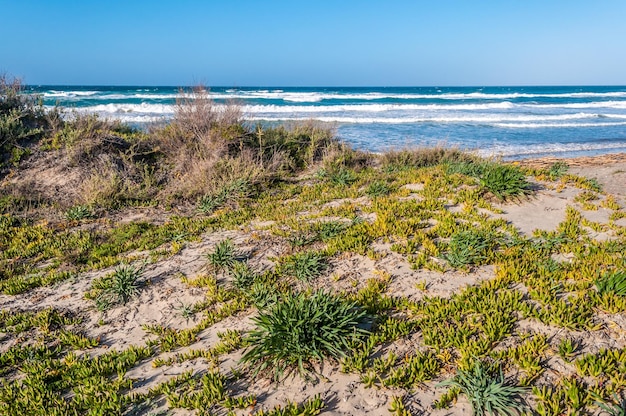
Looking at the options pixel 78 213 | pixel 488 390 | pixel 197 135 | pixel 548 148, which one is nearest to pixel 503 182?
pixel 488 390

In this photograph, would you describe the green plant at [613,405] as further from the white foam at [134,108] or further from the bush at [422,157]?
the white foam at [134,108]

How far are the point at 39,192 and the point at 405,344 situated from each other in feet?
31.3

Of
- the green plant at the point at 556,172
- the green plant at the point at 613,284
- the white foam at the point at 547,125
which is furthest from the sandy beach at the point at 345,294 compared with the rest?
the white foam at the point at 547,125

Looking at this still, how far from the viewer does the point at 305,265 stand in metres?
4.98

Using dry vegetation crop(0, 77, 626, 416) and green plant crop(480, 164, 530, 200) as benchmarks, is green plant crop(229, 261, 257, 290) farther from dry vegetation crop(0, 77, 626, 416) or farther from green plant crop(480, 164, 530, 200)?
green plant crop(480, 164, 530, 200)

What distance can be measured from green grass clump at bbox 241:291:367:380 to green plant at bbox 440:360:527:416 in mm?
928

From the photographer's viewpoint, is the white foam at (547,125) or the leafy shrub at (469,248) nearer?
the leafy shrub at (469,248)

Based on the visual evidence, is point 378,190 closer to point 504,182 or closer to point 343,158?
point 504,182

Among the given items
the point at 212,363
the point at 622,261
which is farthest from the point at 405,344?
the point at 622,261

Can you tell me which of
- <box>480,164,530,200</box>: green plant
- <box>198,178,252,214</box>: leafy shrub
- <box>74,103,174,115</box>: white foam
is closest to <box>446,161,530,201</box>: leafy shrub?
<box>480,164,530,200</box>: green plant

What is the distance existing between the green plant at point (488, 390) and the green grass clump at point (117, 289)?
3.84 m

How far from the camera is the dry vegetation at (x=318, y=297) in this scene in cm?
317

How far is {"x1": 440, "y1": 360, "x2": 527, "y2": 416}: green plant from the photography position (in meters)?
2.81

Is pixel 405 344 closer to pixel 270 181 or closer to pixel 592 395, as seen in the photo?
pixel 592 395
